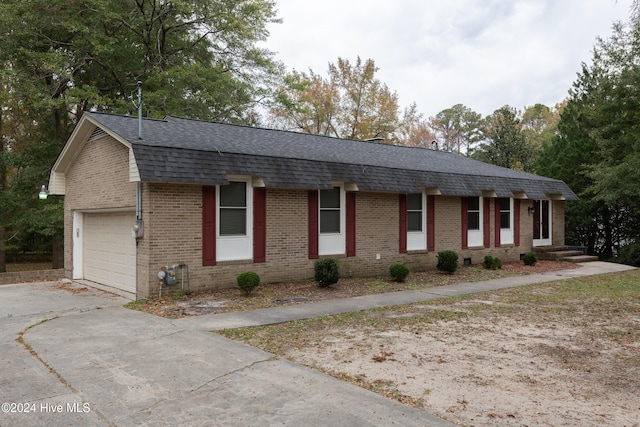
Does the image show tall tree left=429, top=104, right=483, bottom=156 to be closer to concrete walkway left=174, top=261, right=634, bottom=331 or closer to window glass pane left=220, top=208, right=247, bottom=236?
concrete walkway left=174, top=261, right=634, bottom=331

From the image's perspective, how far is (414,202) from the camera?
15688 mm

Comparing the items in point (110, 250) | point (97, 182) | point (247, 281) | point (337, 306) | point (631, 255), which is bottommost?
point (337, 306)

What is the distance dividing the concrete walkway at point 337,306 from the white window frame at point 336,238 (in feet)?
8.72

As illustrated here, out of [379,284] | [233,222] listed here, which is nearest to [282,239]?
[233,222]

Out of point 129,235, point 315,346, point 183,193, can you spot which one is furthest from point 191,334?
point 129,235

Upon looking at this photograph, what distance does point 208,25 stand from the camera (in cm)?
2312

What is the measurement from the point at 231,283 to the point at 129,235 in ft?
9.74

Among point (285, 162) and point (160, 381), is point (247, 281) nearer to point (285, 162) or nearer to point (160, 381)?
point (285, 162)

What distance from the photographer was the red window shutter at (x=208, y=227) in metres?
10.9

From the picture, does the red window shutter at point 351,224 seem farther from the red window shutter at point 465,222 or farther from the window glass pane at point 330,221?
the red window shutter at point 465,222

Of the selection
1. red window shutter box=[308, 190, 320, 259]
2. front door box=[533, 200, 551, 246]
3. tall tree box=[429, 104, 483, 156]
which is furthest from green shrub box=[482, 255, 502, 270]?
tall tree box=[429, 104, 483, 156]

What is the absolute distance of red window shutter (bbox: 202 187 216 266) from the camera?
10.9m

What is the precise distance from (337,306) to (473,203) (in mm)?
10027

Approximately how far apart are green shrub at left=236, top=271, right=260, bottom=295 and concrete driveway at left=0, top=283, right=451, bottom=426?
290 centimetres
